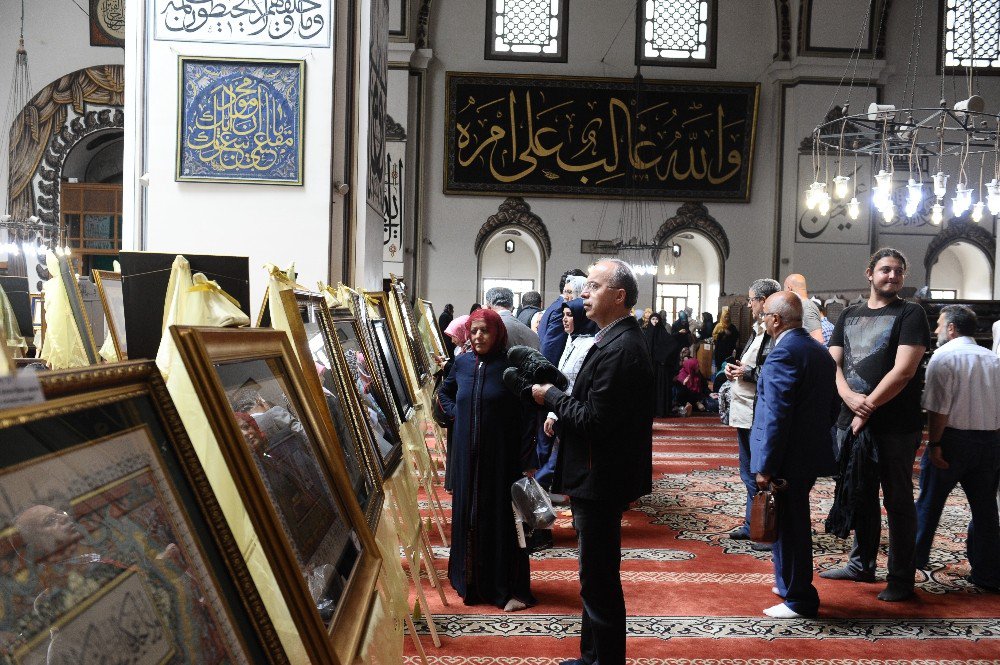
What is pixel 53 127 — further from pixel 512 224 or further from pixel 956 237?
pixel 956 237

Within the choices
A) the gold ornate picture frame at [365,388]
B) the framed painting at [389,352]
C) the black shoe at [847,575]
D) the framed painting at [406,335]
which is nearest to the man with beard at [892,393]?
the black shoe at [847,575]

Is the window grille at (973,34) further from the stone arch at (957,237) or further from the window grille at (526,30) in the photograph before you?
the window grille at (526,30)

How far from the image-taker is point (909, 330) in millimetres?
3203

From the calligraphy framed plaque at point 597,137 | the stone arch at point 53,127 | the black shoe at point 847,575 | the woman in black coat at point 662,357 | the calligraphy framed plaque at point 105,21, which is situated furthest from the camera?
the calligraphy framed plaque at point 597,137

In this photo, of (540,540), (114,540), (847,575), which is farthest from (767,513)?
(114,540)

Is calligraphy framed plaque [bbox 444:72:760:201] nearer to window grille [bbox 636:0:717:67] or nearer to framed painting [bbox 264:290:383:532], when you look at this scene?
window grille [bbox 636:0:717:67]

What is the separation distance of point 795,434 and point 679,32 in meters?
11.9

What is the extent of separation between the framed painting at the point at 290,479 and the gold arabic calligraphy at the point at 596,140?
1202cm

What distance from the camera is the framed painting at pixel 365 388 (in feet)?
6.74

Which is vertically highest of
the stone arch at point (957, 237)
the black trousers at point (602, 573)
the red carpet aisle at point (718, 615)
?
the stone arch at point (957, 237)

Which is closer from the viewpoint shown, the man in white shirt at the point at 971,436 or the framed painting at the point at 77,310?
the framed painting at the point at 77,310

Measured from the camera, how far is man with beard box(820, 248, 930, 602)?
321 centimetres

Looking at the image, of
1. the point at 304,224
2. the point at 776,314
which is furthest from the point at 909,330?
the point at 304,224

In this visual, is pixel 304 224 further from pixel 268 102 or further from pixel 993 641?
pixel 993 641
